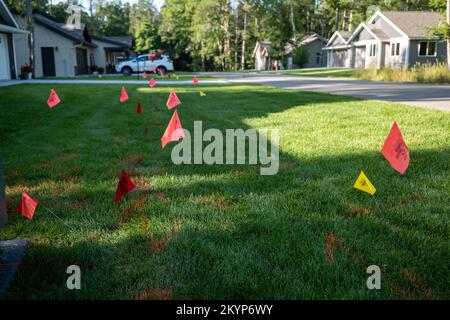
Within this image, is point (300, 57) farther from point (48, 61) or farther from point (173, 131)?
point (173, 131)

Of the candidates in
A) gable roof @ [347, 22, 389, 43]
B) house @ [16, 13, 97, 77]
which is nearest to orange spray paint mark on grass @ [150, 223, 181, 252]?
house @ [16, 13, 97, 77]

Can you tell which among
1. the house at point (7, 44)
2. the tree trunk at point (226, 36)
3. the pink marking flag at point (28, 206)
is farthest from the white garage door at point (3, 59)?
the tree trunk at point (226, 36)

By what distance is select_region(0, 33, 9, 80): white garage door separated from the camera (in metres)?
23.7

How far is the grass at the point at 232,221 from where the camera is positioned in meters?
2.40

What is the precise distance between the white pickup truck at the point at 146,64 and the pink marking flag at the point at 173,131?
3124 cm

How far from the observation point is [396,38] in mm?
40188

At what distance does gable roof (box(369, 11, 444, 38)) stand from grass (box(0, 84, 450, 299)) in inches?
1435

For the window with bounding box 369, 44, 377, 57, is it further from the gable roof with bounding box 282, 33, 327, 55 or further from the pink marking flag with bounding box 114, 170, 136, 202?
the pink marking flag with bounding box 114, 170, 136, 202

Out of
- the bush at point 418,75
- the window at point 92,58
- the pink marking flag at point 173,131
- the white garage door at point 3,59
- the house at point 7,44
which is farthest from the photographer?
the window at point 92,58

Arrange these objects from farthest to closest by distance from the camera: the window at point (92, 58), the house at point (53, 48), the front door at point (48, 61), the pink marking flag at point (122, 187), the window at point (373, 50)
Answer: the window at point (92, 58), the window at point (373, 50), the front door at point (48, 61), the house at point (53, 48), the pink marking flag at point (122, 187)

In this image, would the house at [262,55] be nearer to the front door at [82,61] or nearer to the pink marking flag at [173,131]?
the front door at [82,61]

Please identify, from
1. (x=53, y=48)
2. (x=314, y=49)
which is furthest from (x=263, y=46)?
(x=53, y=48)

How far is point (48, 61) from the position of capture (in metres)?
34.6
